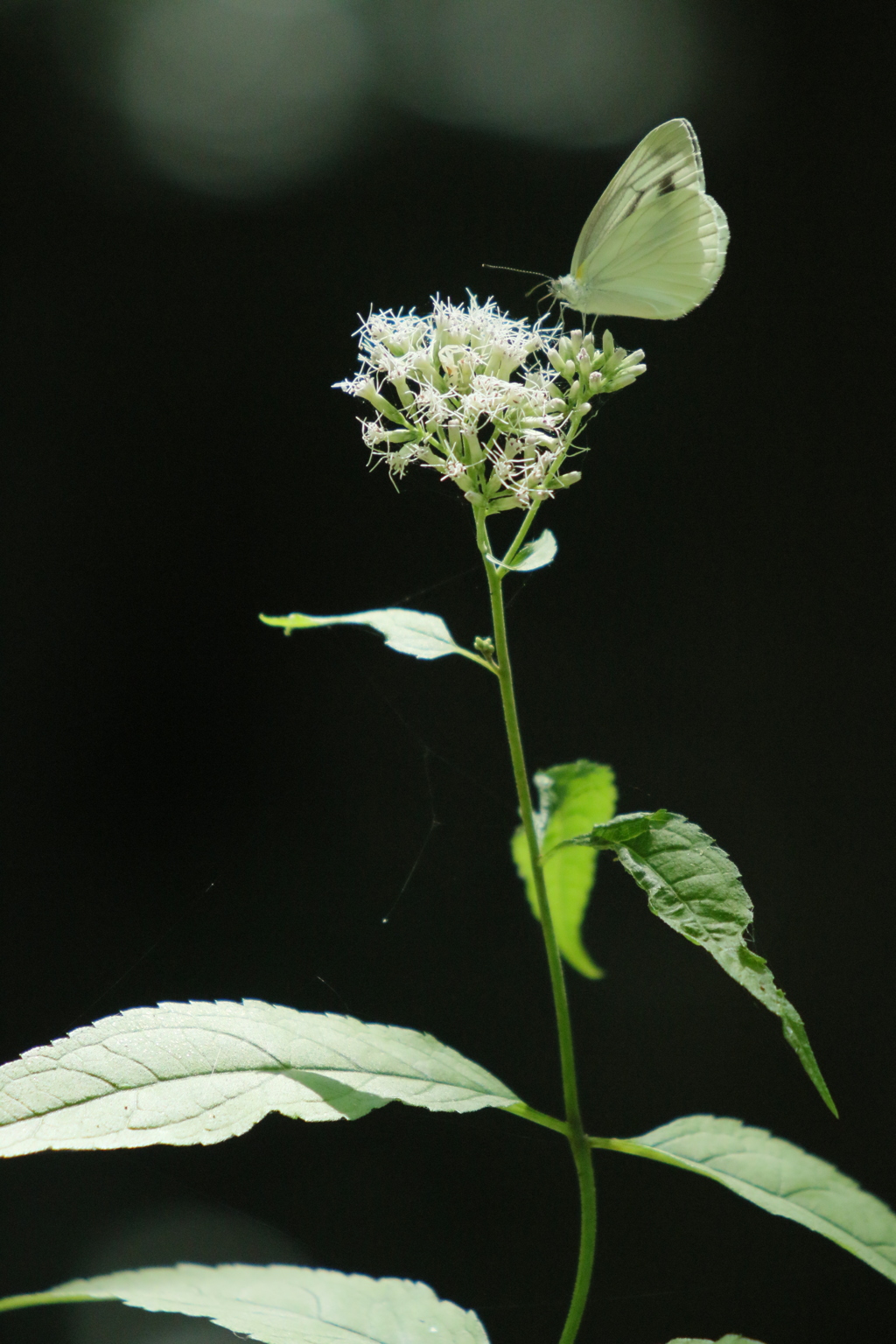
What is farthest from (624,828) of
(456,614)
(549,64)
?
(549,64)

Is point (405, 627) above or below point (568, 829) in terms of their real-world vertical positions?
above

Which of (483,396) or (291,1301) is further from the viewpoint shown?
(483,396)

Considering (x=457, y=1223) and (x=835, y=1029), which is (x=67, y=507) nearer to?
(x=457, y=1223)

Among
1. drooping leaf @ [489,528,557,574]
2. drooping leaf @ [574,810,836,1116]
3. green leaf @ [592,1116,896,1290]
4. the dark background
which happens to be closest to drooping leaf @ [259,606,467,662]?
drooping leaf @ [489,528,557,574]

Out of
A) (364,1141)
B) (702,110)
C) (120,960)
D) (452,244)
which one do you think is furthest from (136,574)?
(702,110)

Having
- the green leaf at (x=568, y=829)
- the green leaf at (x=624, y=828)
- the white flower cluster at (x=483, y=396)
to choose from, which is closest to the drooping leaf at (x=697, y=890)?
→ the green leaf at (x=624, y=828)

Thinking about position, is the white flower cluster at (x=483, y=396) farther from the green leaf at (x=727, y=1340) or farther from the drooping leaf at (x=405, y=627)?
the green leaf at (x=727, y=1340)

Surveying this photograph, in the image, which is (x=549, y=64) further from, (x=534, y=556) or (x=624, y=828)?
(x=624, y=828)

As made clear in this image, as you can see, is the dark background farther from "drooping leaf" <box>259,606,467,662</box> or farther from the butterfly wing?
"drooping leaf" <box>259,606,467,662</box>
